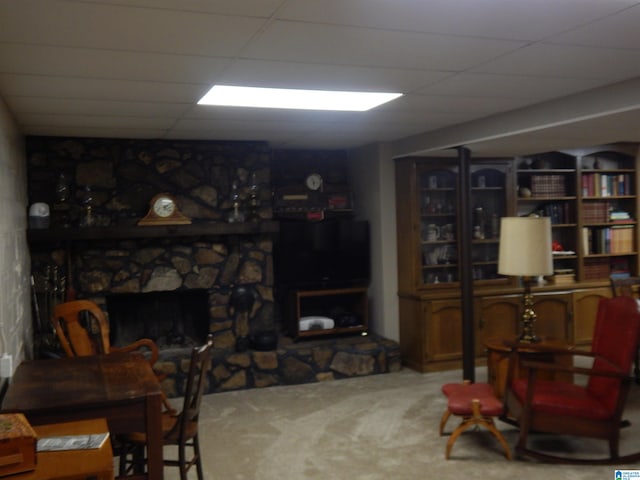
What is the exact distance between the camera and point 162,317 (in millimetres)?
6059

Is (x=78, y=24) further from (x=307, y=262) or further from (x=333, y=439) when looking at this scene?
(x=307, y=262)

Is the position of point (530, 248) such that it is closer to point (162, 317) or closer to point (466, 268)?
point (466, 268)

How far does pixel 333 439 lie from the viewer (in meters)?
4.38

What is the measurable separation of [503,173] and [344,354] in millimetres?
2414

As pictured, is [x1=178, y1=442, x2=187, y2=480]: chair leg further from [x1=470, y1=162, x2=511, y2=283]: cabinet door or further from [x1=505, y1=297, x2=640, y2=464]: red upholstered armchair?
[x1=470, y1=162, x2=511, y2=283]: cabinet door

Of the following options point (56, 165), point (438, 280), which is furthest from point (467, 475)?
point (56, 165)

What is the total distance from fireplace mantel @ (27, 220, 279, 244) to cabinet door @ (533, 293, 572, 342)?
2785 mm

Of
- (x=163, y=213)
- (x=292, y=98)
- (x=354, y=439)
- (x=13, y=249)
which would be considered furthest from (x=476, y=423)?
(x=163, y=213)

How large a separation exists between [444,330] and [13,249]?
3873 millimetres

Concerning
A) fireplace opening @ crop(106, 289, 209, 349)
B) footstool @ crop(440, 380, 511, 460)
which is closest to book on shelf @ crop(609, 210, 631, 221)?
footstool @ crop(440, 380, 511, 460)

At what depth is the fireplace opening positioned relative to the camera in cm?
590

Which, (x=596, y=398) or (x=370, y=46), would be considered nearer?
(x=370, y=46)

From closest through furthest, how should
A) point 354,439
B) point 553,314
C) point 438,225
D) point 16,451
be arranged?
1. point 16,451
2. point 354,439
3. point 438,225
4. point 553,314

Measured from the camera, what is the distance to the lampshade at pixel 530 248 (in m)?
4.43
